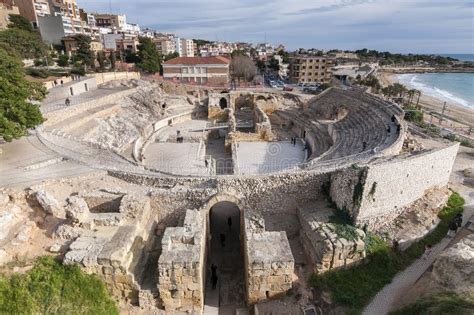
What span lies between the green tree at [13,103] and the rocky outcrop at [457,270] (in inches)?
684

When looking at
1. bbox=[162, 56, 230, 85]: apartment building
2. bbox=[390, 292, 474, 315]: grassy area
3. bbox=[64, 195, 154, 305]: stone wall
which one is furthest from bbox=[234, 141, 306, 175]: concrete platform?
bbox=[162, 56, 230, 85]: apartment building

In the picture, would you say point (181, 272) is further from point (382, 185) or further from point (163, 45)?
point (163, 45)

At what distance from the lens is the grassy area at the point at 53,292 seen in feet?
26.5

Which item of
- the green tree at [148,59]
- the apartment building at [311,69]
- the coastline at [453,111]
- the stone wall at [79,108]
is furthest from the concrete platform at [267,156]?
the apartment building at [311,69]

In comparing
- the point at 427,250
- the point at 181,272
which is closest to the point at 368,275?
the point at 427,250

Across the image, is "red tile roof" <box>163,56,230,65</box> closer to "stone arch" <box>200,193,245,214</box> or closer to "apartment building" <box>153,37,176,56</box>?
"apartment building" <box>153,37,176,56</box>

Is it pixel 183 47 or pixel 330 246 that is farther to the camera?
pixel 183 47

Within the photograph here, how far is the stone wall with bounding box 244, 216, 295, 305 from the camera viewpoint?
9.38 meters

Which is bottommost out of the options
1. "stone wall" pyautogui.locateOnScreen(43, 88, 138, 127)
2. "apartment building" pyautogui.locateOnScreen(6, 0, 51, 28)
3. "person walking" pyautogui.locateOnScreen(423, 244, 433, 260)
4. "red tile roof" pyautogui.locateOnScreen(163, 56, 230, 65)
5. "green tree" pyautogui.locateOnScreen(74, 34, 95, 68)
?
"person walking" pyautogui.locateOnScreen(423, 244, 433, 260)

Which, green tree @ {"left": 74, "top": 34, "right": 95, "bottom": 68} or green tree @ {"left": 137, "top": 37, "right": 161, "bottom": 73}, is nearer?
green tree @ {"left": 74, "top": 34, "right": 95, "bottom": 68}

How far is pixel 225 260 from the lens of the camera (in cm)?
1270

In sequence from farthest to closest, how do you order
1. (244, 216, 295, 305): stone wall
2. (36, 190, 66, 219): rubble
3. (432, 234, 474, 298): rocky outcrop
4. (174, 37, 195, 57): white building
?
(174, 37, 195, 57): white building → (36, 190, 66, 219): rubble → (244, 216, 295, 305): stone wall → (432, 234, 474, 298): rocky outcrop

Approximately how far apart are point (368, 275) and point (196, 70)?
39.3 metres

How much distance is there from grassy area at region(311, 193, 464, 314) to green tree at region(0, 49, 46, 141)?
560 inches
